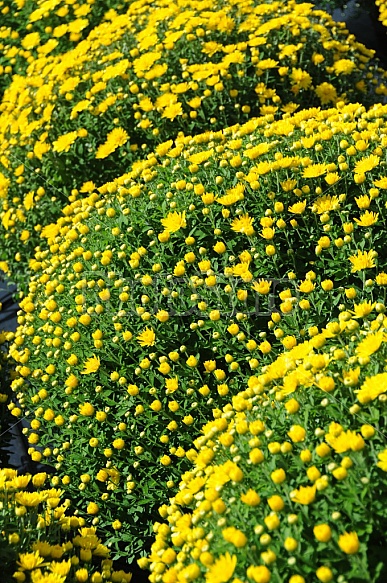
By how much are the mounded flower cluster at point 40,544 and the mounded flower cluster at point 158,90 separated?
244 cm

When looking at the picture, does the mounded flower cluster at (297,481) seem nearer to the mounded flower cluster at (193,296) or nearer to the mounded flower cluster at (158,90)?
the mounded flower cluster at (193,296)

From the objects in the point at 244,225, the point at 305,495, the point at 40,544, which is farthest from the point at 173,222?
the point at 305,495

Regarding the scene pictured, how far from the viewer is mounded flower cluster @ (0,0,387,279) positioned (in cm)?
474

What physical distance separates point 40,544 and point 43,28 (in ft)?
18.4

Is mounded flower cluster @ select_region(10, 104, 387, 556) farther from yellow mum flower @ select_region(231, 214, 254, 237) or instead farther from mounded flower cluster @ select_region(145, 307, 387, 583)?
mounded flower cluster @ select_region(145, 307, 387, 583)

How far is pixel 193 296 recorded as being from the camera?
315 centimetres

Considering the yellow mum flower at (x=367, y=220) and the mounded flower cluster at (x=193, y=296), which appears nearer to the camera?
the yellow mum flower at (x=367, y=220)

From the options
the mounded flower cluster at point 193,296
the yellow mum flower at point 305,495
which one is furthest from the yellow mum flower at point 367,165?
the yellow mum flower at point 305,495

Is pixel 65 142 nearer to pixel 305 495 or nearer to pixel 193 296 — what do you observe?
pixel 193 296

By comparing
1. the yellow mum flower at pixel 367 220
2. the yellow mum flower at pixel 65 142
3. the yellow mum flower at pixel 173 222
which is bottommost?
the yellow mum flower at pixel 65 142

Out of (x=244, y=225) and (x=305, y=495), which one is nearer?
(x=305, y=495)

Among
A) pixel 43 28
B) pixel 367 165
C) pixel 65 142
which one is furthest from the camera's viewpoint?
pixel 43 28

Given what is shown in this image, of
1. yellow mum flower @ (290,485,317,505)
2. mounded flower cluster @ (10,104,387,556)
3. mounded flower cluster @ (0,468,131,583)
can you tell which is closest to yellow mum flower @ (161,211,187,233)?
mounded flower cluster @ (10,104,387,556)

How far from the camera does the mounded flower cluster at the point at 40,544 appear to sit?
239 cm
